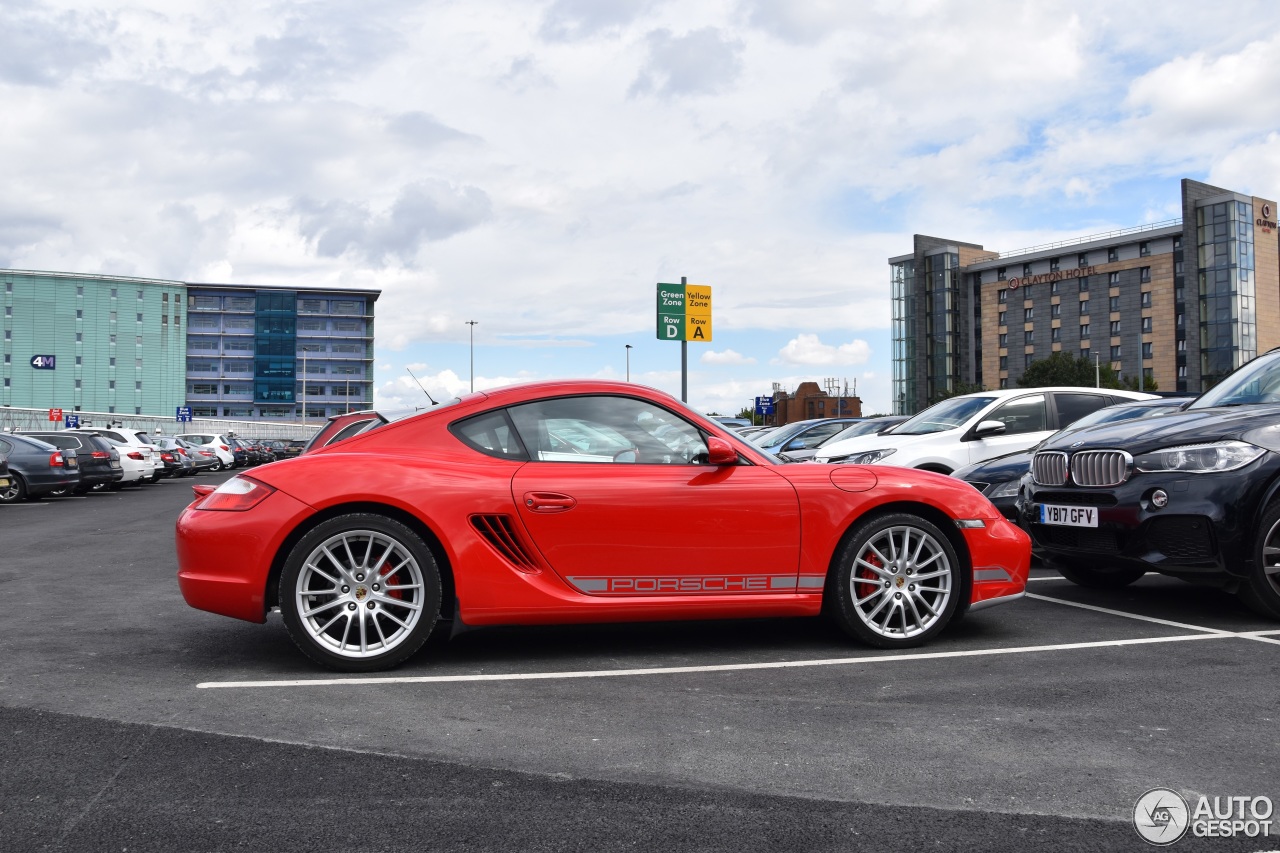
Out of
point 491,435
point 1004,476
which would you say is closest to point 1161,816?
point 491,435

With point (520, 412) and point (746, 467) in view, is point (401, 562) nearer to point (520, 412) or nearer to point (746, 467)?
point (520, 412)

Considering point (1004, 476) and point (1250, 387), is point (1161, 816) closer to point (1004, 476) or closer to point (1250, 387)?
point (1250, 387)

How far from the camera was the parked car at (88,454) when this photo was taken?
74.5 feet

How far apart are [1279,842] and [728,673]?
2.40 metres

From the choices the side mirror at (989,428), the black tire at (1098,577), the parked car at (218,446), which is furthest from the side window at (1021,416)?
the parked car at (218,446)

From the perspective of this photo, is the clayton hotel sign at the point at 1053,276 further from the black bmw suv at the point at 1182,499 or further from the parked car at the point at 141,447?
the black bmw suv at the point at 1182,499

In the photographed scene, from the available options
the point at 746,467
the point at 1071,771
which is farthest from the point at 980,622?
the point at 1071,771

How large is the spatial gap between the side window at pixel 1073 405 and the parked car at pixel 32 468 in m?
17.8

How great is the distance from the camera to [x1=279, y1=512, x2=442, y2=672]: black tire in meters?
4.82

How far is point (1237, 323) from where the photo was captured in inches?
3241

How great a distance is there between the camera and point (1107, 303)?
9669 centimetres

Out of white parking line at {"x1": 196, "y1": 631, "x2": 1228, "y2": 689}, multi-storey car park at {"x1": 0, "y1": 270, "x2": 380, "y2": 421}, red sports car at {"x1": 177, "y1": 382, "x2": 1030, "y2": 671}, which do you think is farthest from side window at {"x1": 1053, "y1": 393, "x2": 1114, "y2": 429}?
multi-storey car park at {"x1": 0, "y1": 270, "x2": 380, "y2": 421}

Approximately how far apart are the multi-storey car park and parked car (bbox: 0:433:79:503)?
102083 millimetres

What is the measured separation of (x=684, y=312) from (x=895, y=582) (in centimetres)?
2240
